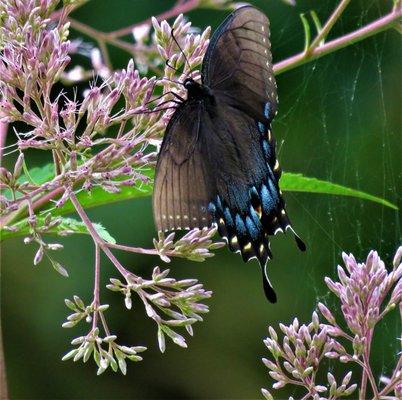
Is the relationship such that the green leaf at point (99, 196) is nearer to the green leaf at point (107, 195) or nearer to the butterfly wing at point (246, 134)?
the green leaf at point (107, 195)

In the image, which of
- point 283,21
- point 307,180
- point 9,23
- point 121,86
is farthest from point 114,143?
point 283,21

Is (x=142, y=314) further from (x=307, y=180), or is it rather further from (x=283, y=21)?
(x=307, y=180)

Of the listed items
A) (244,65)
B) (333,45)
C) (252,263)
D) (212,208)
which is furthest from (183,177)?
(252,263)

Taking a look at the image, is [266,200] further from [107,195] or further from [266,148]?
[107,195]

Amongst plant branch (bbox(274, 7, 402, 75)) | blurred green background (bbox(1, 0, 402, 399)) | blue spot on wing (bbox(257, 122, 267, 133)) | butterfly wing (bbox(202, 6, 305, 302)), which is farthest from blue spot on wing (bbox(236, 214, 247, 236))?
blurred green background (bbox(1, 0, 402, 399))

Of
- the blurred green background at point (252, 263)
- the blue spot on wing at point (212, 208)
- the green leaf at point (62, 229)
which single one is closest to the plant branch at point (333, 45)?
the blue spot on wing at point (212, 208)
